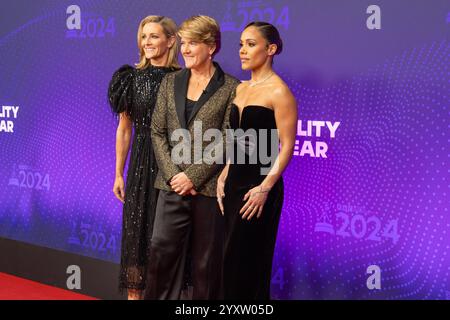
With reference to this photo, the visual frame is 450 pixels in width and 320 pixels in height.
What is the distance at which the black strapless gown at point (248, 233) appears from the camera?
Result: 391 cm

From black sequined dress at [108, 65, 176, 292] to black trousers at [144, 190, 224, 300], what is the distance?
0.81ft

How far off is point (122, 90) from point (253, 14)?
0.97 meters

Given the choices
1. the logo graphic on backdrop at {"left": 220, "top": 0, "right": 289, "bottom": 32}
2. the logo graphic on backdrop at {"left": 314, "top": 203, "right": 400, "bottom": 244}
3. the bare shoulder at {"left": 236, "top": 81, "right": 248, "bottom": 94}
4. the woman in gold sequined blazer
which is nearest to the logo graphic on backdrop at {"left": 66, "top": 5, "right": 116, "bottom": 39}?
the logo graphic on backdrop at {"left": 220, "top": 0, "right": 289, "bottom": 32}

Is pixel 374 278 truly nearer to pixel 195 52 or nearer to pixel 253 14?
pixel 195 52

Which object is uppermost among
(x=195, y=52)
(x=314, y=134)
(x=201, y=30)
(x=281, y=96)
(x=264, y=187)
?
(x=201, y=30)

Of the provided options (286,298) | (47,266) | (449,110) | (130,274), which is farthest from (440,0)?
(47,266)

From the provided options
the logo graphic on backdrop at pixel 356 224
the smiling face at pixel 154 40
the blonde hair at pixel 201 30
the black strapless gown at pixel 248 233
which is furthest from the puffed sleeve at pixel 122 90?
the logo graphic on backdrop at pixel 356 224

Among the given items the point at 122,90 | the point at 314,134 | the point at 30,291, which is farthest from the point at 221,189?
the point at 30,291

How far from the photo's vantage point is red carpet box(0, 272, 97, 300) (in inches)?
219

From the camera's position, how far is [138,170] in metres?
4.55

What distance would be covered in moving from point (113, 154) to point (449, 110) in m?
2.56

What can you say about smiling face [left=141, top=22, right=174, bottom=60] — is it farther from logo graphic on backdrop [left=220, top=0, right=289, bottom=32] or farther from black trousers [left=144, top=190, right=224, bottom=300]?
black trousers [left=144, top=190, right=224, bottom=300]

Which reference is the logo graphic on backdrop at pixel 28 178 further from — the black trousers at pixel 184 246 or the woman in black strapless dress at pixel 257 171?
the woman in black strapless dress at pixel 257 171

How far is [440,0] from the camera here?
4156 millimetres
